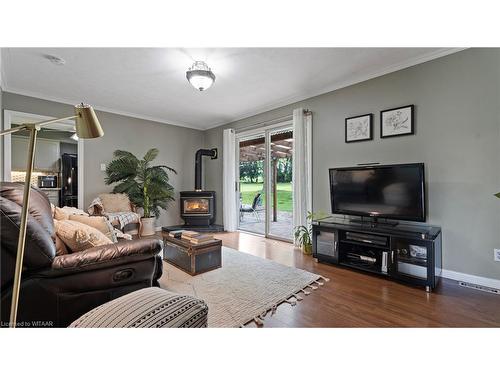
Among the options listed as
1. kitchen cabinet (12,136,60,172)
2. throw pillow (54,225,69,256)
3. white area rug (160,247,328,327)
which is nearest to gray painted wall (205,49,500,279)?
white area rug (160,247,328,327)

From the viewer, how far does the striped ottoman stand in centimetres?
87

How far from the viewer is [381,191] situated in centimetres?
260

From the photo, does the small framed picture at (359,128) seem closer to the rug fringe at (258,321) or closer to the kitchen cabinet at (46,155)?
the rug fringe at (258,321)

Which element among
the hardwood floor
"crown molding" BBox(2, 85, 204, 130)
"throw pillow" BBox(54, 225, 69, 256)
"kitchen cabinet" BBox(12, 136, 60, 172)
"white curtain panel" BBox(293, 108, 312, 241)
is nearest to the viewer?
"throw pillow" BBox(54, 225, 69, 256)

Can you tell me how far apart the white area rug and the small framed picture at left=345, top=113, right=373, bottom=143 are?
191 centimetres

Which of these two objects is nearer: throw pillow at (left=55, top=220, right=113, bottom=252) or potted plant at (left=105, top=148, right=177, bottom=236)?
throw pillow at (left=55, top=220, right=113, bottom=252)

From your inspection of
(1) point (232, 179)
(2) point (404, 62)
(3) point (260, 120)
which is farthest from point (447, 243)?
(1) point (232, 179)

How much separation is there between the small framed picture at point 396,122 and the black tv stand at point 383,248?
1.11 meters

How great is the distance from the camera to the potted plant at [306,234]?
3.32 meters

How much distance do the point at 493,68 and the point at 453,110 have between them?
43 cm

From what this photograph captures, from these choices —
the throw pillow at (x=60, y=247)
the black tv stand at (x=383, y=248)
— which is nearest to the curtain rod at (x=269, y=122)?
the black tv stand at (x=383, y=248)

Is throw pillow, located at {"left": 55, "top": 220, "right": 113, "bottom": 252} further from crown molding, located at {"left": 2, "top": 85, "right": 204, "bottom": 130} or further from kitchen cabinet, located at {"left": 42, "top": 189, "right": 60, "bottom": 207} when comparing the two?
kitchen cabinet, located at {"left": 42, "top": 189, "right": 60, "bottom": 207}

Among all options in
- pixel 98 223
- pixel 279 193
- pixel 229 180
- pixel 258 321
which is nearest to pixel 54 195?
pixel 229 180
